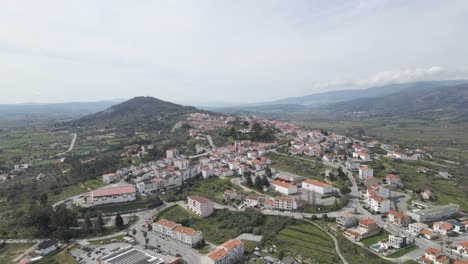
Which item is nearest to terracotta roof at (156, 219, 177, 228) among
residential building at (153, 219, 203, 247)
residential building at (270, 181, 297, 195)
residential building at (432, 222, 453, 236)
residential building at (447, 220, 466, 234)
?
residential building at (153, 219, 203, 247)

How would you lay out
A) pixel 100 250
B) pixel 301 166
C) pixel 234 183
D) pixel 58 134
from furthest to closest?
1. pixel 58 134
2. pixel 301 166
3. pixel 234 183
4. pixel 100 250

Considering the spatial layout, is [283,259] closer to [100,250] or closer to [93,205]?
[100,250]

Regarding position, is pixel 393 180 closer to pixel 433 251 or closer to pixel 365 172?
pixel 365 172

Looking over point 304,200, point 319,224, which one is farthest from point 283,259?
point 304,200

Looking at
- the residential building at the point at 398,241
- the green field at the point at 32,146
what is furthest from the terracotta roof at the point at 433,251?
the green field at the point at 32,146

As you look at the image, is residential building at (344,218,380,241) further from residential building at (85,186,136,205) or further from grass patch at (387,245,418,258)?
residential building at (85,186,136,205)

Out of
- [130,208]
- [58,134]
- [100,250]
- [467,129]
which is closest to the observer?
[100,250]

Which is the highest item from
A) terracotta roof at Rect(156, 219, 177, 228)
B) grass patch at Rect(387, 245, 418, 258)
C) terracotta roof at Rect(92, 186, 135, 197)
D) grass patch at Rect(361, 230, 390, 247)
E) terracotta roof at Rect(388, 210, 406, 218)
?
terracotta roof at Rect(92, 186, 135, 197)
